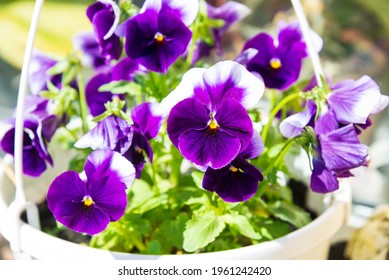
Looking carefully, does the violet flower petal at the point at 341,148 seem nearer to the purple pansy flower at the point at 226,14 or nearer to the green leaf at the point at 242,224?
the green leaf at the point at 242,224

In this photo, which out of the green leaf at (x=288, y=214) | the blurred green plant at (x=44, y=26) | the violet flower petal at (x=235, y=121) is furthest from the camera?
the blurred green plant at (x=44, y=26)

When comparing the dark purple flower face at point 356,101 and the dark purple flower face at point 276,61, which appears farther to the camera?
the dark purple flower face at point 276,61

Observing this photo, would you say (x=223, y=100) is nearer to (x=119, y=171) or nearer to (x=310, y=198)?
(x=119, y=171)

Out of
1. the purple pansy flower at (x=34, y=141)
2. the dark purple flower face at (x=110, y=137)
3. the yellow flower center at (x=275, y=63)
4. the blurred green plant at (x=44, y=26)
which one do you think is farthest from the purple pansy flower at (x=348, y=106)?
the blurred green plant at (x=44, y=26)

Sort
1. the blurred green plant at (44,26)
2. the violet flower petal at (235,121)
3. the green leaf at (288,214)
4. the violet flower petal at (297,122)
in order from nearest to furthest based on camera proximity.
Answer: the violet flower petal at (235,121)
the violet flower petal at (297,122)
the green leaf at (288,214)
the blurred green plant at (44,26)

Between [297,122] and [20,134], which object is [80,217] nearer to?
[20,134]

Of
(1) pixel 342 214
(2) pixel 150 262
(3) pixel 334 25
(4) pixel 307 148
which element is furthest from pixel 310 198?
(3) pixel 334 25
